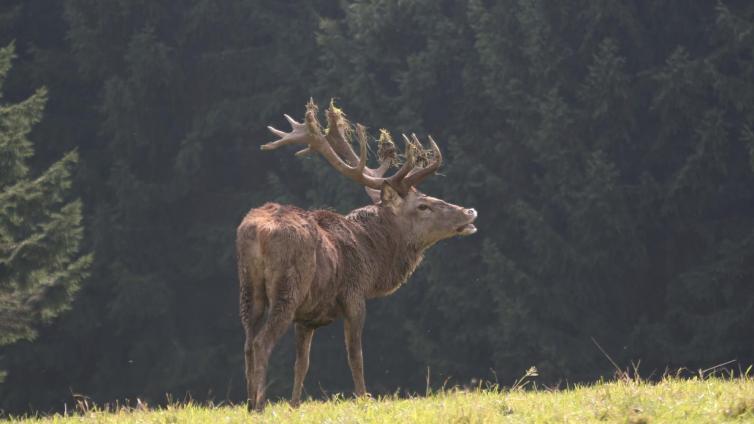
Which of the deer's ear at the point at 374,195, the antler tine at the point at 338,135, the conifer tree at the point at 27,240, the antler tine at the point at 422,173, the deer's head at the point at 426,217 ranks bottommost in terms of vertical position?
the conifer tree at the point at 27,240

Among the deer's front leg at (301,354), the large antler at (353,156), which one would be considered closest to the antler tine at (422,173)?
the large antler at (353,156)

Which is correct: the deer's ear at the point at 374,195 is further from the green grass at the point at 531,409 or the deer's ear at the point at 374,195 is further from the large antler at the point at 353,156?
the green grass at the point at 531,409

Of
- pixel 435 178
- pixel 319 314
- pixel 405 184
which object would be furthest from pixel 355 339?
pixel 435 178

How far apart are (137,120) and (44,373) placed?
6185 mm

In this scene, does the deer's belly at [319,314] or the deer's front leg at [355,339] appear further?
the deer's front leg at [355,339]

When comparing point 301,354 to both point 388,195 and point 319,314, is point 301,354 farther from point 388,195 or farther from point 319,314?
point 388,195

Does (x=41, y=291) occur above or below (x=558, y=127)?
below

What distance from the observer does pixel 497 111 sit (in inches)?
1117

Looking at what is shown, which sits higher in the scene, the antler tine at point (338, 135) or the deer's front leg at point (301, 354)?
the antler tine at point (338, 135)

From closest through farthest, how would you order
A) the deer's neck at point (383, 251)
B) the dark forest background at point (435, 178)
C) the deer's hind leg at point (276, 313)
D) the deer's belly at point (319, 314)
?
the deer's hind leg at point (276, 313) → the deer's belly at point (319, 314) → the deer's neck at point (383, 251) → the dark forest background at point (435, 178)

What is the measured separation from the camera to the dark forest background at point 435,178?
2542cm

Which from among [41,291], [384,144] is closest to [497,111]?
[41,291]

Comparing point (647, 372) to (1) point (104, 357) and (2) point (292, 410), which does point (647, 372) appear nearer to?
(1) point (104, 357)

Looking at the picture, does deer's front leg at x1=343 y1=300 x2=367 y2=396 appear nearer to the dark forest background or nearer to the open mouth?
the open mouth
